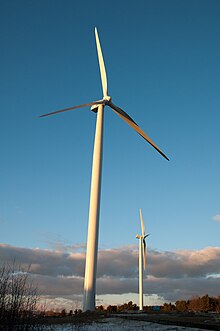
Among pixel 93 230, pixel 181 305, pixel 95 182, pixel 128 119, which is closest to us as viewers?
pixel 93 230

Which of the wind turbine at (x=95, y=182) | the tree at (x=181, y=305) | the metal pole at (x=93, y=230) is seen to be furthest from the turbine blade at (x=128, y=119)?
the tree at (x=181, y=305)

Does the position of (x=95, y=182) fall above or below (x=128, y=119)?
below

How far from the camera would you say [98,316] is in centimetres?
3606

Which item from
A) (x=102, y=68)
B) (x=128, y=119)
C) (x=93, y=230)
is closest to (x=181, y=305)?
(x=128, y=119)

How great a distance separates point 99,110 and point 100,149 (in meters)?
7.53

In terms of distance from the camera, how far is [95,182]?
4325 cm

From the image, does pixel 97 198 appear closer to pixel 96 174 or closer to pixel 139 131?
pixel 96 174

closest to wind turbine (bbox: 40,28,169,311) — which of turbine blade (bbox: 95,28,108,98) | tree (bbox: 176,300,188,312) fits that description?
turbine blade (bbox: 95,28,108,98)

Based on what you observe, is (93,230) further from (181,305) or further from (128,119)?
(181,305)

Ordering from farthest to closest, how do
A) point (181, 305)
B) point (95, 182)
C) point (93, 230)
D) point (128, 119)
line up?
1. point (181, 305)
2. point (128, 119)
3. point (95, 182)
4. point (93, 230)

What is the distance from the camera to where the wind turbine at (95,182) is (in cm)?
3960

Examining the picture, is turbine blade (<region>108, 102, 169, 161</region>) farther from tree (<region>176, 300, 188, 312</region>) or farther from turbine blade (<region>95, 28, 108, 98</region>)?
tree (<region>176, 300, 188, 312</region>)

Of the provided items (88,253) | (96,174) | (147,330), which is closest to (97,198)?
(96,174)

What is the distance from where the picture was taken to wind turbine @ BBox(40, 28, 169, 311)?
39.6 metres
